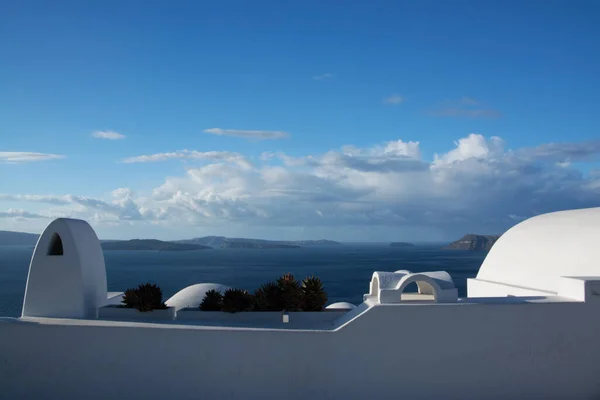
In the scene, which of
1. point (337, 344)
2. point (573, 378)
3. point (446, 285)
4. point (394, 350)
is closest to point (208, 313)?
point (337, 344)

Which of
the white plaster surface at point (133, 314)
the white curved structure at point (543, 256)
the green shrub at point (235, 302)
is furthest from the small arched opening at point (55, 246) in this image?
the white curved structure at point (543, 256)

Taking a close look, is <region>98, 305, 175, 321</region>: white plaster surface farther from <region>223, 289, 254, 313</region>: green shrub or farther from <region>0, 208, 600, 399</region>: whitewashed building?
<region>223, 289, 254, 313</region>: green shrub

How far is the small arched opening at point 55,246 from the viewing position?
47.5 ft

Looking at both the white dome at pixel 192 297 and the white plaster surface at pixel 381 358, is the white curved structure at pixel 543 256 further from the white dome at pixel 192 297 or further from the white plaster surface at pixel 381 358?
the white dome at pixel 192 297

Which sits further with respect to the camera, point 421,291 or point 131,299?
point 421,291

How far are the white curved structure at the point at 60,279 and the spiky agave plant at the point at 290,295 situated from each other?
17.3 ft

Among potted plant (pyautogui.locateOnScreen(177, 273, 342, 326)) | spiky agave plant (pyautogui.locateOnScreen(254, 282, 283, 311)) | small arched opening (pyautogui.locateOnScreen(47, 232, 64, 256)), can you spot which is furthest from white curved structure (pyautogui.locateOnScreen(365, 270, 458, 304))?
small arched opening (pyautogui.locateOnScreen(47, 232, 64, 256))

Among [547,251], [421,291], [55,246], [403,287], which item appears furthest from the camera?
[421,291]

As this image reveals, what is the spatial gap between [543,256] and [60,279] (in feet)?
45.0

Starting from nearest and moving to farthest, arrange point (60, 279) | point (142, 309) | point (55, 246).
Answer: point (60, 279), point (142, 309), point (55, 246)

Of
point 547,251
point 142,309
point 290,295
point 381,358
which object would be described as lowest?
point 381,358

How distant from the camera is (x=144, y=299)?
47.0 feet

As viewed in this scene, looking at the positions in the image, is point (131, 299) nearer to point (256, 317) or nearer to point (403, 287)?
point (256, 317)

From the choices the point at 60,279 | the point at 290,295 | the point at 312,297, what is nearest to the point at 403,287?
the point at 312,297
